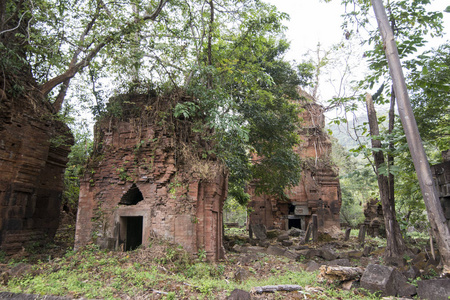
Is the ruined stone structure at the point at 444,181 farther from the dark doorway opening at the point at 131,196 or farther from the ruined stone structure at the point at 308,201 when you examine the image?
the ruined stone structure at the point at 308,201

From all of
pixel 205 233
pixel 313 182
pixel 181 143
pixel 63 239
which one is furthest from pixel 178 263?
pixel 313 182

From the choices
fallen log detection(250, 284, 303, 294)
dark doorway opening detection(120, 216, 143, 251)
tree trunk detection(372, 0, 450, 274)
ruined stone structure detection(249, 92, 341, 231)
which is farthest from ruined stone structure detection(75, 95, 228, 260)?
ruined stone structure detection(249, 92, 341, 231)

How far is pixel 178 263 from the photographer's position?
302 inches

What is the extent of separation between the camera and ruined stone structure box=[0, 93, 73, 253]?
8617 mm

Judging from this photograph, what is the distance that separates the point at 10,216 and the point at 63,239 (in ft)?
9.69

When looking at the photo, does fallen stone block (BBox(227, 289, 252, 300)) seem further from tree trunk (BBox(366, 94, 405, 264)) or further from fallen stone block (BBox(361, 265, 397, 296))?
tree trunk (BBox(366, 94, 405, 264))

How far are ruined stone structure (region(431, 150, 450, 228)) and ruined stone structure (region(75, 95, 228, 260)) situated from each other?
547 centimetres

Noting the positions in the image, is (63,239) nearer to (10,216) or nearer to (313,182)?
(10,216)

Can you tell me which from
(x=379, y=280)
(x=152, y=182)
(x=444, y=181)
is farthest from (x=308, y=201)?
(x=379, y=280)

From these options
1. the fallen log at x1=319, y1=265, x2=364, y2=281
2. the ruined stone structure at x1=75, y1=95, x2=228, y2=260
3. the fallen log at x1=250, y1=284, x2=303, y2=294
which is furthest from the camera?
the ruined stone structure at x1=75, y1=95, x2=228, y2=260

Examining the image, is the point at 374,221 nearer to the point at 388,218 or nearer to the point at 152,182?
the point at 388,218

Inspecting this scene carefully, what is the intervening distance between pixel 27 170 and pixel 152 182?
3786 mm

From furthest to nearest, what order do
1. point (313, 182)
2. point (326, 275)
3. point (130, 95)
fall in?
point (313, 182) → point (130, 95) → point (326, 275)

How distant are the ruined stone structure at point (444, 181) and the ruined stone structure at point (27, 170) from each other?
34.4 feet
